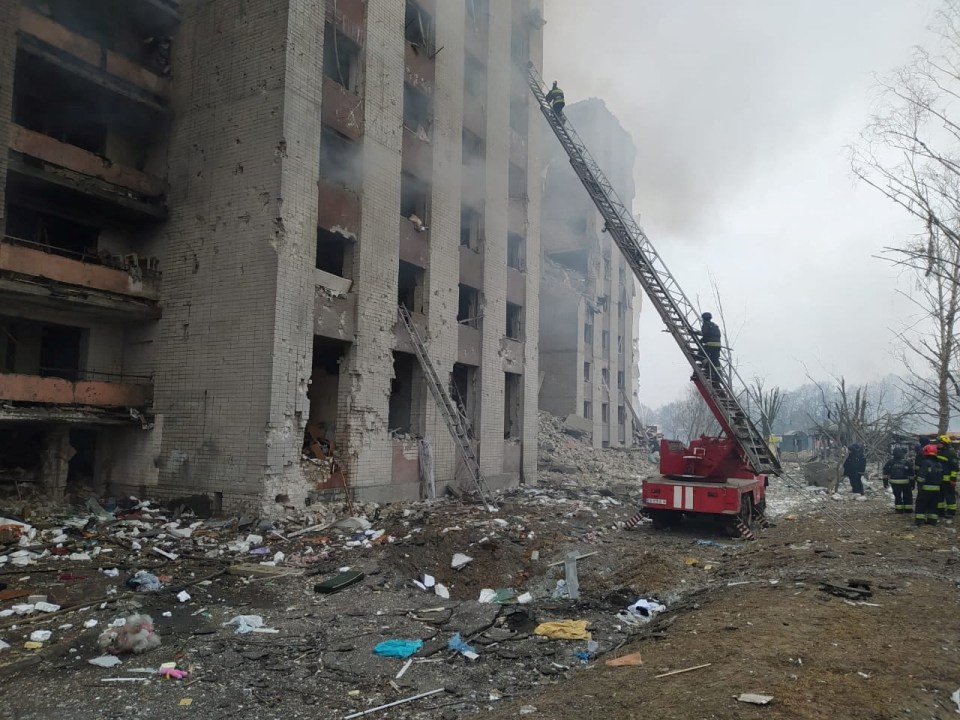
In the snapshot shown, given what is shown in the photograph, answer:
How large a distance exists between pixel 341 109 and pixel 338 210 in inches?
79.2

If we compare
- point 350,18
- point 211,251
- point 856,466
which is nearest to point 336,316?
point 211,251

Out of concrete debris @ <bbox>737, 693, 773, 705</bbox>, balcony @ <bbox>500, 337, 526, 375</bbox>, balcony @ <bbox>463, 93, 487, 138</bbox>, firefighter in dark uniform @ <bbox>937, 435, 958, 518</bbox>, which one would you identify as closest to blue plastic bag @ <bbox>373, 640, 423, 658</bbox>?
concrete debris @ <bbox>737, 693, 773, 705</bbox>

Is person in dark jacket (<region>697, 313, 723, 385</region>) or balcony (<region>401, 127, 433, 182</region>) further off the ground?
balcony (<region>401, 127, 433, 182</region>)

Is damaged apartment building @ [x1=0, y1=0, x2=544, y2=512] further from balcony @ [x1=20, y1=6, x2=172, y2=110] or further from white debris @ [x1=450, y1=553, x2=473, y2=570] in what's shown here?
white debris @ [x1=450, y1=553, x2=473, y2=570]

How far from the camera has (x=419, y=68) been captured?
14.5m

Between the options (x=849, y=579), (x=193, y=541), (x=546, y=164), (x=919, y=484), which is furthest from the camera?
(x=546, y=164)

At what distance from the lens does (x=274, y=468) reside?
33.8 ft

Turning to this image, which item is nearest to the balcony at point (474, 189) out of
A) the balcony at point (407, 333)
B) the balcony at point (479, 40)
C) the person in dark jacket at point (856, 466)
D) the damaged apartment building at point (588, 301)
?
the balcony at point (479, 40)

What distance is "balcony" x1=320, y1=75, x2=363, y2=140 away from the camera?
12.0 m

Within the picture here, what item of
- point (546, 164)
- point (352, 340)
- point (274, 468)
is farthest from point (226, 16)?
point (546, 164)

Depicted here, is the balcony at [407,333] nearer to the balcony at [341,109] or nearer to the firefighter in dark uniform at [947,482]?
the balcony at [341,109]

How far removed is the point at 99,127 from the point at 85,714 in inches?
446

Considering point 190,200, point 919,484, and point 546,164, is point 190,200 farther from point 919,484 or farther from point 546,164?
point 546,164

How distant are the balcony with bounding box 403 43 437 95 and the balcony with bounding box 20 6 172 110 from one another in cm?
495
